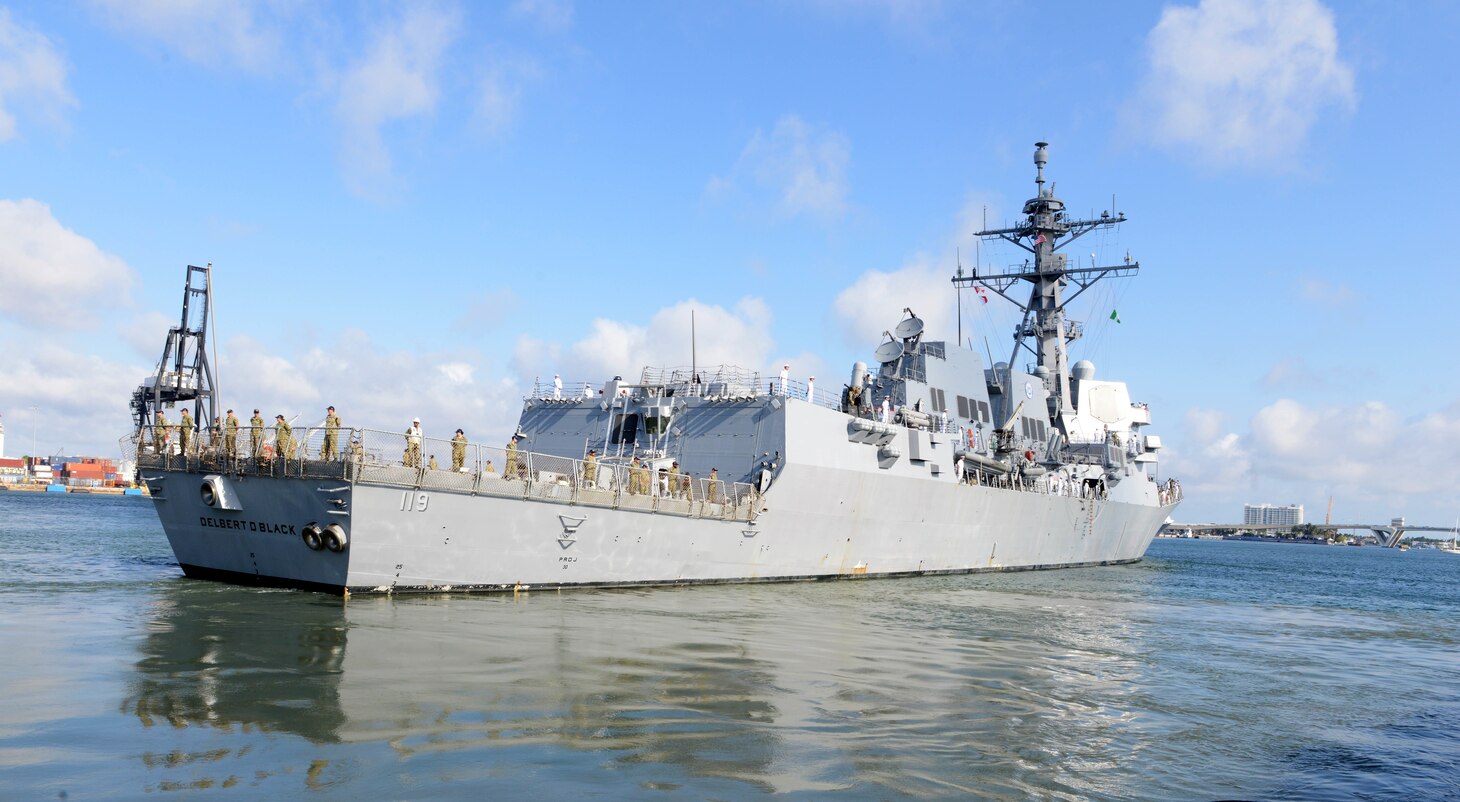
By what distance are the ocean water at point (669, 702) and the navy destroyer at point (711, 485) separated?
0.90m

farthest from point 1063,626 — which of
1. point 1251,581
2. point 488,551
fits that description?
point 1251,581

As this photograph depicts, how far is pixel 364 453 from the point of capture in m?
15.9

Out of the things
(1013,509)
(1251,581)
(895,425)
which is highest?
(895,425)

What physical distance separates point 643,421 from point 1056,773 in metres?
17.4

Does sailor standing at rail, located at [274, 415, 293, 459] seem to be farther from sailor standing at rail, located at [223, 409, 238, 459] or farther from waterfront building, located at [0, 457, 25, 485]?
waterfront building, located at [0, 457, 25, 485]

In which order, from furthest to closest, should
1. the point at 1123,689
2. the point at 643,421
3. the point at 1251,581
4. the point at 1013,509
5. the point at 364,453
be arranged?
the point at 1251,581 → the point at 1013,509 → the point at 643,421 → the point at 364,453 → the point at 1123,689

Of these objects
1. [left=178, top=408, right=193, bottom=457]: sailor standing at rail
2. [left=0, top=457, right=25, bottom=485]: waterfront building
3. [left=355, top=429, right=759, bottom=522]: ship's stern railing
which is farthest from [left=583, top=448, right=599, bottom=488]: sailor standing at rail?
[left=0, top=457, right=25, bottom=485]: waterfront building

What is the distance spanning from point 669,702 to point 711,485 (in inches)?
464

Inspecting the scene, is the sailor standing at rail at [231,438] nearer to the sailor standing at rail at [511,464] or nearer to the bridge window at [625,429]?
the sailor standing at rail at [511,464]

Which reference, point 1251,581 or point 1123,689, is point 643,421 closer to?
point 1123,689

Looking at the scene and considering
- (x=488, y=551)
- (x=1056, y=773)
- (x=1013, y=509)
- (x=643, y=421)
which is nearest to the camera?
(x=1056, y=773)

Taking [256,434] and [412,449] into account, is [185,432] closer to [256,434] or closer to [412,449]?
[256,434]

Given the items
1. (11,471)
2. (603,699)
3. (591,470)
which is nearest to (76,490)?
(11,471)

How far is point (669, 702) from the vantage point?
974 centimetres
